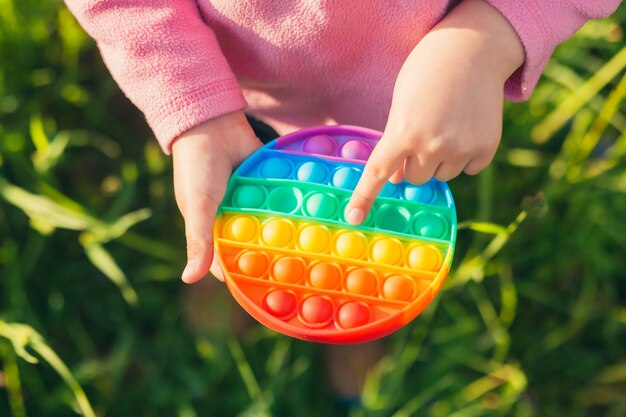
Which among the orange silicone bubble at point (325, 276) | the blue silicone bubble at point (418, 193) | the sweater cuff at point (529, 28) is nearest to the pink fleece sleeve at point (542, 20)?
the sweater cuff at point (529, 28)

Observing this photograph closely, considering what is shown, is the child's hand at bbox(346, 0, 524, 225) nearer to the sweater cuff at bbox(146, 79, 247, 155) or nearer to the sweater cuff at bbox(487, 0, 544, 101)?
the sweater cuff at bbox(487, 0, 544, 101)

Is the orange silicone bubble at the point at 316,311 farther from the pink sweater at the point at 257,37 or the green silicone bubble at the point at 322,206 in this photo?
the pink sweater at the point at 257,37

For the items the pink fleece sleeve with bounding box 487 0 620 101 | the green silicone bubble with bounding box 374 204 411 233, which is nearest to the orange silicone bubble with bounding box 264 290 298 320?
the green silicone bubble with bounding box 374 204 411 233

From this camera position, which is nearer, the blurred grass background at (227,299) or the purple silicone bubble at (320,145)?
the purple silicone bubble at (320,145)

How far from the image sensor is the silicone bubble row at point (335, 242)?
1.93 ft

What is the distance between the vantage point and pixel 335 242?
0.60 m

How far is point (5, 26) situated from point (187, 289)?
0.46 metres

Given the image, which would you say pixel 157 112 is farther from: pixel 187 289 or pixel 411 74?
pixel 187 289

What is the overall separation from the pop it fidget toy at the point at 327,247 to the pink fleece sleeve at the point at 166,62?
7 cm

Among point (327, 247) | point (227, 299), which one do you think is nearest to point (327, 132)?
point (327, 247)

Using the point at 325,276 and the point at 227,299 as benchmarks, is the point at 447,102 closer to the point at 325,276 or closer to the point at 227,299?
the point at 325,276

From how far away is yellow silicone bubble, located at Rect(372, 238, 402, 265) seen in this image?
587 millimetres

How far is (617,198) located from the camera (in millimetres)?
1001

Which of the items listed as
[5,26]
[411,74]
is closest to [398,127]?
[411,74]
